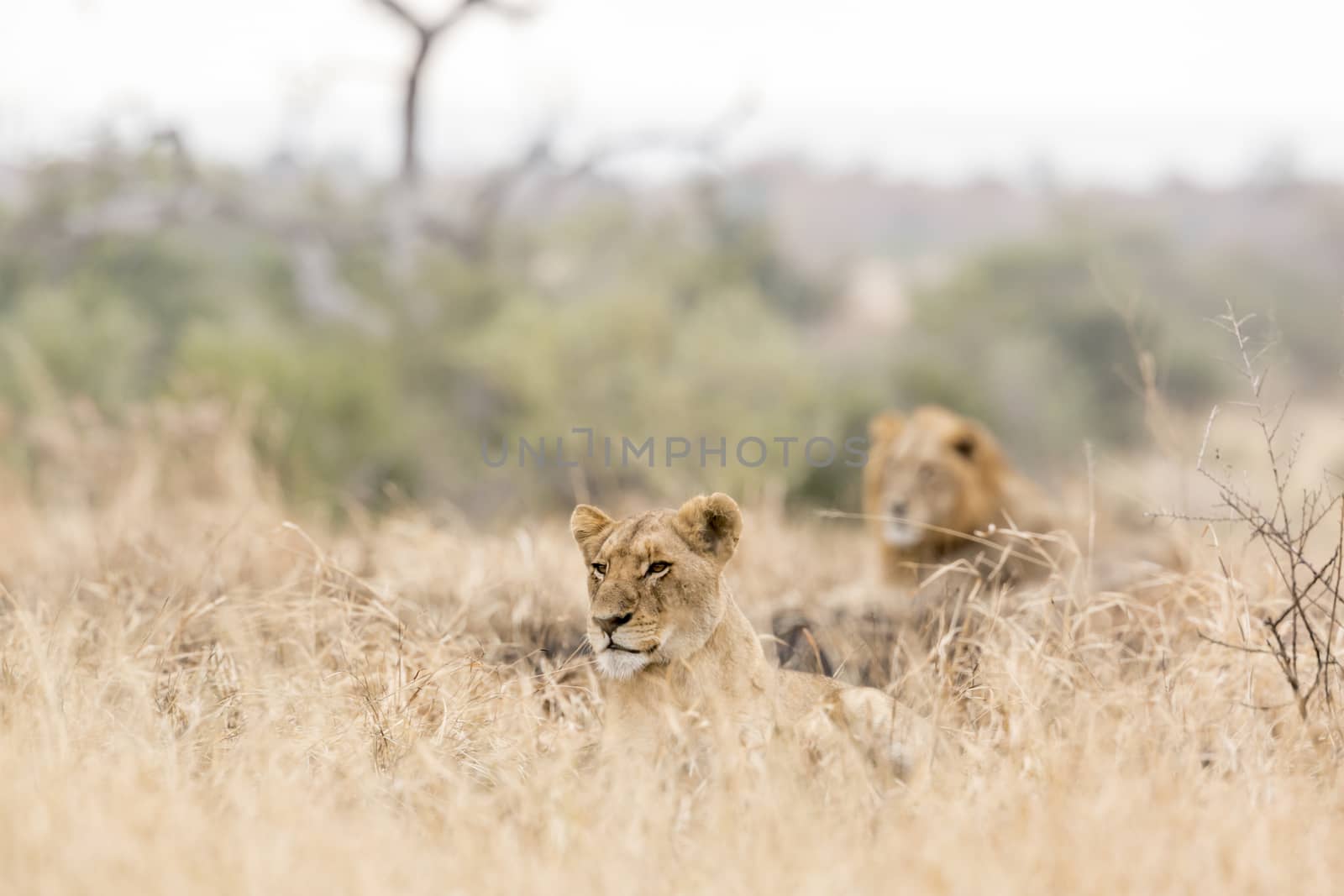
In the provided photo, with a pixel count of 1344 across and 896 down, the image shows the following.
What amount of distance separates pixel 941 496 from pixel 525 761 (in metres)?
3.59

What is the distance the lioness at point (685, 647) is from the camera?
12.9 ft

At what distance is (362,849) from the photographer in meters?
3.24

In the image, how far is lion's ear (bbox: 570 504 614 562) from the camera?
4.25m

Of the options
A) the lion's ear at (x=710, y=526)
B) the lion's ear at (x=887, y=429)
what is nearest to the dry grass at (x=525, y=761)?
the lion's ear at (x=710, y=526)

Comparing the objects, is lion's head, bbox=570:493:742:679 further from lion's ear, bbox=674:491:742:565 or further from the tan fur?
the tan fur

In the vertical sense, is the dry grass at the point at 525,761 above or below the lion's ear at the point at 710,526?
below

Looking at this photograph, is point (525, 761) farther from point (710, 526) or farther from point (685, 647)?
point (710, 526)

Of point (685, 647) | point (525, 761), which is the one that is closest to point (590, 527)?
point (685, 647)

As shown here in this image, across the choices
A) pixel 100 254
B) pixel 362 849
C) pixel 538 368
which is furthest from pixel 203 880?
pixel 100 254

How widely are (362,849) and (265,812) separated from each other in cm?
43

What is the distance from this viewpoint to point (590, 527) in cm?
430

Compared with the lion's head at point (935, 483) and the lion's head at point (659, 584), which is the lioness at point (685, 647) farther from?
the lion's head at point (935, 483)

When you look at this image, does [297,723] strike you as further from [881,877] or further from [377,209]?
[377,209]

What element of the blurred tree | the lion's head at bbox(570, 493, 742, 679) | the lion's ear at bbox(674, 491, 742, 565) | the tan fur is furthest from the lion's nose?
the blurred tree
